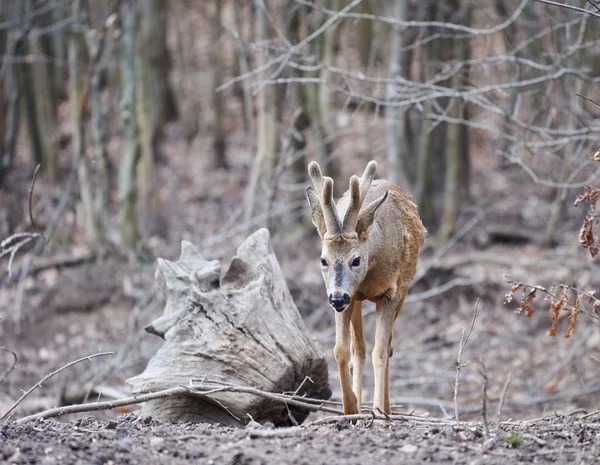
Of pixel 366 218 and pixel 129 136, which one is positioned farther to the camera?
pixel 129 136

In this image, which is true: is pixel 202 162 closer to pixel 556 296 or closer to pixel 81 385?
pixel 81 385

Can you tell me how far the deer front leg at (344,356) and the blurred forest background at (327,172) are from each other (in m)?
2.84

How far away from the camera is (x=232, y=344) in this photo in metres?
6.67

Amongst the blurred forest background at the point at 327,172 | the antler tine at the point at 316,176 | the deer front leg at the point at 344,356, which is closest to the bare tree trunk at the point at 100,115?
the blurred forest background at the point at 327,172

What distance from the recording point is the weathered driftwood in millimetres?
6547

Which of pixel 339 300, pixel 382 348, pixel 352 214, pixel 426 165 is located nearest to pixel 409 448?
pixel 339 300

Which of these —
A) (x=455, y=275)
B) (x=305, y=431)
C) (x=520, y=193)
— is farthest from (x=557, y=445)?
(x=520, y=193)

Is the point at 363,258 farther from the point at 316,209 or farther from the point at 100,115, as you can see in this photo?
the point at 100,115

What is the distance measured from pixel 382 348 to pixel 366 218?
1.01 meters

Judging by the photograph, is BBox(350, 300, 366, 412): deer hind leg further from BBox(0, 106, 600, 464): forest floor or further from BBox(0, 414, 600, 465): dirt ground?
BBox(0, 414, 600, 465): dirt ground

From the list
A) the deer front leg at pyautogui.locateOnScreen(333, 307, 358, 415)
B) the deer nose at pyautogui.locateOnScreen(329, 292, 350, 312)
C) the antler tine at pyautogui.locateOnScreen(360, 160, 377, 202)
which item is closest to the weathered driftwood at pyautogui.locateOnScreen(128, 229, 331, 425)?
the deer front leg at pyautogui.locateOnScreen(333, 307, 358, 415)

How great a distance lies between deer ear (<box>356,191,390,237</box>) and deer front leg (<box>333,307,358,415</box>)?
24.6 inches

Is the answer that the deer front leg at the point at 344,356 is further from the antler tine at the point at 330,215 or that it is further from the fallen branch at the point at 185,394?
the antler tine at the point at 330,215

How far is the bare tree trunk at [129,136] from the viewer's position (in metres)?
15.4
